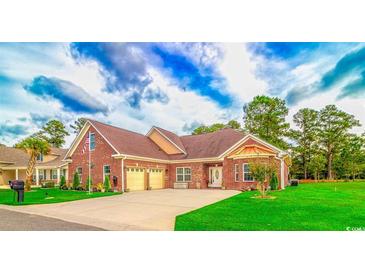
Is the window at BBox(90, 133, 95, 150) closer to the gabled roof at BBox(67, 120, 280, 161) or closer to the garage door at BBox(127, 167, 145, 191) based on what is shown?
the gabled roof at BBox(67, 120, 280, 161)

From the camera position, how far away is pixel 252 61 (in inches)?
419

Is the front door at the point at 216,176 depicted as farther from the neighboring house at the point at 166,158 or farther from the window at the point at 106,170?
the window at the point at 106,170

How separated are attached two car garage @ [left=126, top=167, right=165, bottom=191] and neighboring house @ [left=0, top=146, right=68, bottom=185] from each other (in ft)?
34.4

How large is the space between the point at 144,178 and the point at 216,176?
540 centimetres

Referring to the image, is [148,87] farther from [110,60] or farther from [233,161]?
[233,161]

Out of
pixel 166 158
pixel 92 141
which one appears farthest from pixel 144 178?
pixel 92 141

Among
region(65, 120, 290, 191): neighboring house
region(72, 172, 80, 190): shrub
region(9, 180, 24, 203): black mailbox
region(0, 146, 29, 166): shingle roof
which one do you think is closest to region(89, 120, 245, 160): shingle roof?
region(65, 120, 290, 191): neighboring house

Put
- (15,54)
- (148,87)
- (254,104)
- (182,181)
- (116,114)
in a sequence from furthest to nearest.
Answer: (254,104) → (182,181) → (116,114) → (148,87) → (15,54)

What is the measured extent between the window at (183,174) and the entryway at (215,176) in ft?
5.47

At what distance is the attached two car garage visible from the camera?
16.1 meters

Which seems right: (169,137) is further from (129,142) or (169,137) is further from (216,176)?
(216,176)

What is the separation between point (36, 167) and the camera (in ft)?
80.8
